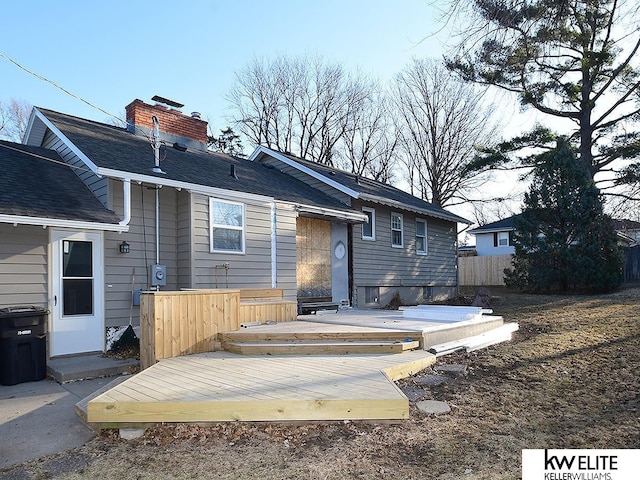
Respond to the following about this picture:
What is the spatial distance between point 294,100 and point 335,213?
18.9 metres

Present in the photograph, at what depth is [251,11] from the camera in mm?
8445

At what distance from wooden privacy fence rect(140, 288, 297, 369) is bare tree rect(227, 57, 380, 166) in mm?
22562

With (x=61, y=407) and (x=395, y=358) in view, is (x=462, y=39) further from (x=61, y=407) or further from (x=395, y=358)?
(x=61, y=407)

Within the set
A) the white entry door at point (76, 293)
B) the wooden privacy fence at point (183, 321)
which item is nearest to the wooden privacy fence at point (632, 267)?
the wooden privacy fence at point (183, 321)

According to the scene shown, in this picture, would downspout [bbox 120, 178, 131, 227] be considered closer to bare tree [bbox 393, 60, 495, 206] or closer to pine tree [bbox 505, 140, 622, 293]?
pine tree [bbox 505, 140, 622, 293]

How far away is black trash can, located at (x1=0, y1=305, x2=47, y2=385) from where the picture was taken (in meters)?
5.89

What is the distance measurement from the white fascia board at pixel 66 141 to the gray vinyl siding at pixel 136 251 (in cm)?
50

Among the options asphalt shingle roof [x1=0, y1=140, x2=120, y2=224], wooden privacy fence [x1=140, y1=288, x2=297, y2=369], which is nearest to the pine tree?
wooden privacy fence [x1=140, y1=288, x2=297, y2=369]

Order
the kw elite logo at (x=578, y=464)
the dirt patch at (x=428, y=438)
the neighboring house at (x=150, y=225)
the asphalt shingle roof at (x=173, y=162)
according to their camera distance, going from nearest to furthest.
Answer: the kw elite logo at (x=578, y=464) < the dirt patch at (x=428, y=438) < the neighboring house at (x=150, y=225) < the asphalt shingle roof at (x=173, y=162)

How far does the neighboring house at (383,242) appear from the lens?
41.2ft

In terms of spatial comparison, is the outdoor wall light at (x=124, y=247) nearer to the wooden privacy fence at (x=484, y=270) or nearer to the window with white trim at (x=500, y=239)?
the wooden privacy fence at (x=484, y=270)

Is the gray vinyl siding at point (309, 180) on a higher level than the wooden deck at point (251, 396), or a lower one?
higher

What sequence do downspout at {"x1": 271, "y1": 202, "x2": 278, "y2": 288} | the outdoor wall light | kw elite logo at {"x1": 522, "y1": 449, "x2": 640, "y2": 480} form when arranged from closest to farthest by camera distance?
kw elite logo at {"x1": 522, "y1": 449, "x2": 640, "y2": 480}, the outdoor wall light, downspout at {"x1": 271, "y1": 202, "x2": 278, "y2": 288}

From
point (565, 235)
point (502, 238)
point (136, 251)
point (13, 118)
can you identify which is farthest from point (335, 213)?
point (502, 238)
